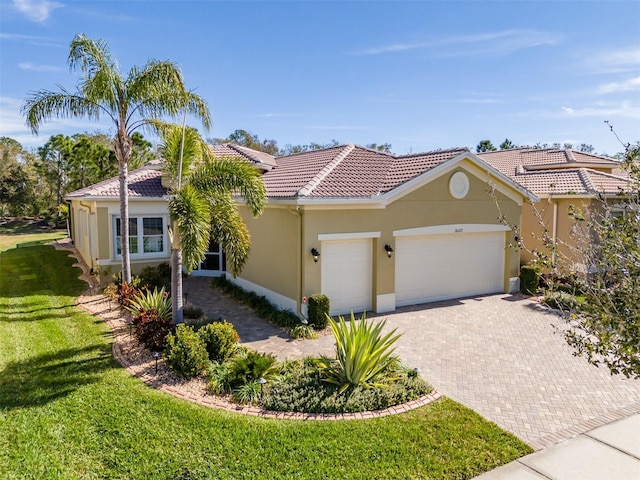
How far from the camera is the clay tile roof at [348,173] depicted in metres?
14.8

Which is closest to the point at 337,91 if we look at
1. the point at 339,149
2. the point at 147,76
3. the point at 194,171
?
the point at 339,149

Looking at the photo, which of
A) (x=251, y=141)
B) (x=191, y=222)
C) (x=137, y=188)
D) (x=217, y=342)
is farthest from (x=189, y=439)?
(x=251, y=141)

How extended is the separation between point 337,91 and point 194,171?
17877 millimetres

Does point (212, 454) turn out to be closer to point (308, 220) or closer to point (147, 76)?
point (308, 220)

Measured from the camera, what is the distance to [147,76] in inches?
569

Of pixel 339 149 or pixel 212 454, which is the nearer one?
pixel 212 454

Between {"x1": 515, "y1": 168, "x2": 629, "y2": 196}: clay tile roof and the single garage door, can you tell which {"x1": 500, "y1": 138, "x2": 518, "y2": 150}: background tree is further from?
the single garage door

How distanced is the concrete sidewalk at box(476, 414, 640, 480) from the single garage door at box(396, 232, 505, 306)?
9.04m

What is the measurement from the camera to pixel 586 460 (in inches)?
271

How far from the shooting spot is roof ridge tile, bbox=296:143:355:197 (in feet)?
45.7

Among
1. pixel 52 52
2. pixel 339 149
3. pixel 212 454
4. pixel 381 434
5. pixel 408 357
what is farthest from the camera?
pixel 339 149

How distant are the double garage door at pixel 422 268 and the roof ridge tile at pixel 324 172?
6.32 feet

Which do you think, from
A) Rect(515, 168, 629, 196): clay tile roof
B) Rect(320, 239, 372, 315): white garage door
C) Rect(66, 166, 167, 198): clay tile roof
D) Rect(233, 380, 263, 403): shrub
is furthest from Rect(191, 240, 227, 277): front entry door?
Rect(515, 168, 629, 196): clay tile roof

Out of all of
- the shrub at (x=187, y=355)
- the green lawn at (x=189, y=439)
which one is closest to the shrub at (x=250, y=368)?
the shrub at (x=187, y=355)
